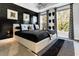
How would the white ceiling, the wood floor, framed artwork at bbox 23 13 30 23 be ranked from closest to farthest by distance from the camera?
the wood floor
the white ceiling
framed artwork at bbox 23 13 30 23

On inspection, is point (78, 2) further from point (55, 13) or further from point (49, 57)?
point (49, 57)

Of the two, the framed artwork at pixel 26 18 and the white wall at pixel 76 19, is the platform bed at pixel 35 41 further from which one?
the white wall at pixel 76 19

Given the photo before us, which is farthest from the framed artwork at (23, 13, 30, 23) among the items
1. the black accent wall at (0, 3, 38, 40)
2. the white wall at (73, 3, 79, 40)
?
the white wall at (73, 3, 79, 40)

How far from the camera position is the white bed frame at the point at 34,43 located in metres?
1.51

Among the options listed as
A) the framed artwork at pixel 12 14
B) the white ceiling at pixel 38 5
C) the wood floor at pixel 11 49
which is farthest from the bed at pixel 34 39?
the white ceiling at pixel 38 5


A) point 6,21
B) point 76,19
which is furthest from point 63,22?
point 6,21

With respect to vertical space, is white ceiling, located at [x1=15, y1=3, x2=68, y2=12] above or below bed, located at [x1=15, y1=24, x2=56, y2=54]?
above

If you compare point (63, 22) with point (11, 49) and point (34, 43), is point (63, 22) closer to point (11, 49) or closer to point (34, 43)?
point (34, 43)

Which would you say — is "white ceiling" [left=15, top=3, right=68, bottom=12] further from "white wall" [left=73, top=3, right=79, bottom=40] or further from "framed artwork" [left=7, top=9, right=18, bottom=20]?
"white wall" [left=73, top=3, right=79, bottom=40]

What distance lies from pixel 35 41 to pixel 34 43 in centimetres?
5

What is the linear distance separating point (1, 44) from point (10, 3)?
89cm

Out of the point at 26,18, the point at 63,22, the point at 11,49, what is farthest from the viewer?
the point at 26,18

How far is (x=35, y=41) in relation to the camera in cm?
152

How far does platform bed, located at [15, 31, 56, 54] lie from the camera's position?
151 cm
